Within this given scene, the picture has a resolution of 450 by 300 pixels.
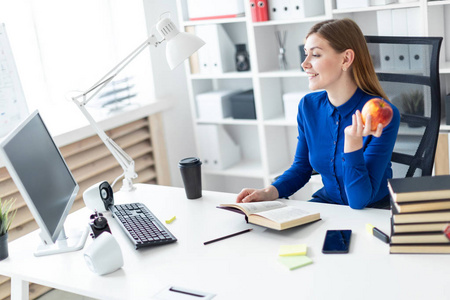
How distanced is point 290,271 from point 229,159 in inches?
94.2

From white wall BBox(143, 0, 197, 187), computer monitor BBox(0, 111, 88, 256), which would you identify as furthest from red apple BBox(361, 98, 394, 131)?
white wall BBox(143, 0, 197, 187)

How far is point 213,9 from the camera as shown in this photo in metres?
3.45

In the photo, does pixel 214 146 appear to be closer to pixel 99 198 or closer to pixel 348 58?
pixel 99 198

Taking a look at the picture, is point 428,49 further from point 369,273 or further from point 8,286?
point 8,286

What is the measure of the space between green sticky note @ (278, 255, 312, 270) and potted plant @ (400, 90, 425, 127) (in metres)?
0.87

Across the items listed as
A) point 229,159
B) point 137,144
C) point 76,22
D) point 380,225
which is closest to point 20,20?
point 76,22

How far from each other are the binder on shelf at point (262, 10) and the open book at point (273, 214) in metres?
1.65

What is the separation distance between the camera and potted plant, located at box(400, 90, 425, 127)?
6.86 feet

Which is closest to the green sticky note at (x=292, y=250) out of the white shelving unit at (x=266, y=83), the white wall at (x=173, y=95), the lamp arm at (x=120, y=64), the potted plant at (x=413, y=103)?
the potted plant at (x=413, y=103)

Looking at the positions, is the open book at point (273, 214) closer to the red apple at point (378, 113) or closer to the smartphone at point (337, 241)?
the smartphone at point (337, 241)

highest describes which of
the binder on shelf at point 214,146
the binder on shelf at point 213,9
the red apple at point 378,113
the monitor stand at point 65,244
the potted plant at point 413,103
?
the binder on shelf at point 213,9

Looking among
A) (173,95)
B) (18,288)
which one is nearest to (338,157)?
(18,288)

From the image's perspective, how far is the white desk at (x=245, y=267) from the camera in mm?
1344

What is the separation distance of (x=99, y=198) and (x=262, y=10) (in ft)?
5.37
